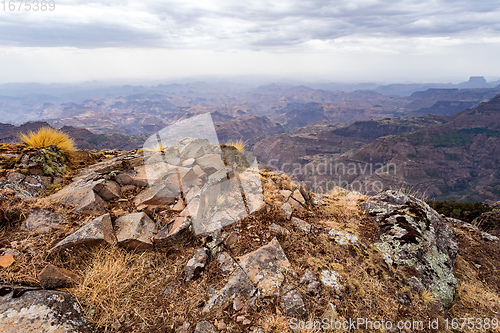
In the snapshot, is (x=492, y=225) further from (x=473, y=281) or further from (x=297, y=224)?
(x=297, y=224)

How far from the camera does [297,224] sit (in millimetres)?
6520

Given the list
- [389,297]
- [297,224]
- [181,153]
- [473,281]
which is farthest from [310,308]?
[181,153]

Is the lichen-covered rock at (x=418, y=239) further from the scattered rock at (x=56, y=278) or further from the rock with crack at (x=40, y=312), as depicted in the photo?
the scattered rock at (x=56, y=278)

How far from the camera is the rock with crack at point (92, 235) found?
465 cm

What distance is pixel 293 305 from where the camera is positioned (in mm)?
4359

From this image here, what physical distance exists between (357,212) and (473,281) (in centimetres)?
342

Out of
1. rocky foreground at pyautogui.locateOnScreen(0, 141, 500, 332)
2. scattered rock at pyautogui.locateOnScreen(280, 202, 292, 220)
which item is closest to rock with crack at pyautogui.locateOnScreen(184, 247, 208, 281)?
rocky foreground at pyautogui.locateOnScreen(0, 141, 500, 332)

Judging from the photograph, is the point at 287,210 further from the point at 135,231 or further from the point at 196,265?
the point at 135,231

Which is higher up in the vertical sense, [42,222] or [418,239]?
[42,222]

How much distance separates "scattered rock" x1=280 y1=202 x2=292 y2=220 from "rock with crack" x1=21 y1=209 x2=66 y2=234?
5.76m

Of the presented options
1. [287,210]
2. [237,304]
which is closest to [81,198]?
[237,304]

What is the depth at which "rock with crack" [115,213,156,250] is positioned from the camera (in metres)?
5.22

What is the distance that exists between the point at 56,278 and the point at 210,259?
9.39ft

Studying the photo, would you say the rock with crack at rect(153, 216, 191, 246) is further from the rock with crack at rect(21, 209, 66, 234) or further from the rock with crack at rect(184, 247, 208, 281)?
the rock with crack at rect(21, 209, 66, 234)
